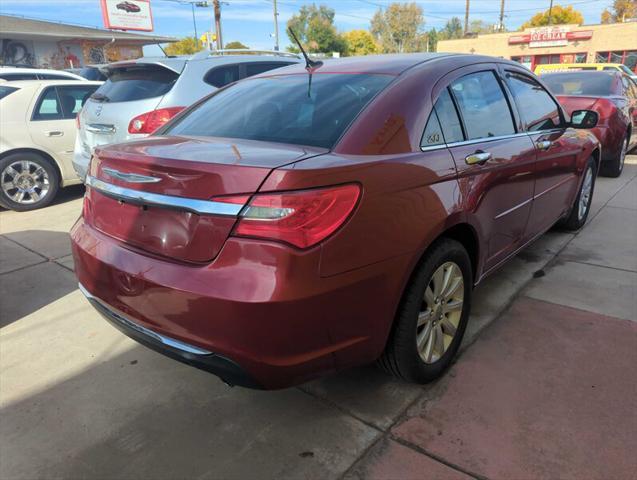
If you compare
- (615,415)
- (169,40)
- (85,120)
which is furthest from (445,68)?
(169,40)

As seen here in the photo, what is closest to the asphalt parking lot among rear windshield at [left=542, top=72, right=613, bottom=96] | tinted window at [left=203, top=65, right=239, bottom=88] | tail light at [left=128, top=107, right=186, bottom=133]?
tail light at [left=128, top=107, right=186, bottom=133]

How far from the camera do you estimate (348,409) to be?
96.7 inches

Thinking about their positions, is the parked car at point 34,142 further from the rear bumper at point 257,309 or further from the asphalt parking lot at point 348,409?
the rear bumper at point 257,309

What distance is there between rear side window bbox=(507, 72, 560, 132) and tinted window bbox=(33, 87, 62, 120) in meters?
5.80

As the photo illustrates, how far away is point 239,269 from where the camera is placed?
1812 mm

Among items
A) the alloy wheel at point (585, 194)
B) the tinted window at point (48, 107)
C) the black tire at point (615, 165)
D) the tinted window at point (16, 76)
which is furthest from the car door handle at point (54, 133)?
Answer: the black tire at point (615, 165)

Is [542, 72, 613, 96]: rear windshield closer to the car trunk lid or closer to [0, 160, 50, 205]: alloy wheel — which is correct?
the car trunk lid

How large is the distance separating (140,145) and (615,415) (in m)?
2.53

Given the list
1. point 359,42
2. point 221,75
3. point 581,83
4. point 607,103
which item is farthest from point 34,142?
point 359,42

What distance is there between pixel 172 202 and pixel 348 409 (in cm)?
129

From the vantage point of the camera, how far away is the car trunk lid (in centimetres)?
185

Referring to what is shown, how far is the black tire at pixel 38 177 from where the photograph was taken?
623cm

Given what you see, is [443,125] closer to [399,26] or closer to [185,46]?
[185,46]

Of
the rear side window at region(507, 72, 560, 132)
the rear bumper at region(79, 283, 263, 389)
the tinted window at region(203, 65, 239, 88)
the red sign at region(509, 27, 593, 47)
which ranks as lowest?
the rear bumper at region(79, 283, 263, 389)
